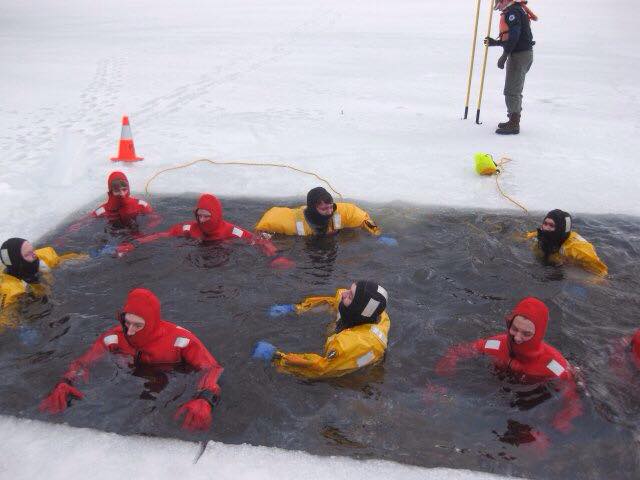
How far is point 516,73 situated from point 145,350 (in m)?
7.08

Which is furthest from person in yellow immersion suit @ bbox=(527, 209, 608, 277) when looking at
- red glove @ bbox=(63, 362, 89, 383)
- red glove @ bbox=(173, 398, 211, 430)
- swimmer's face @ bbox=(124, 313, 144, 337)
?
red glove @ bbox=(63, 362, 89, 383)

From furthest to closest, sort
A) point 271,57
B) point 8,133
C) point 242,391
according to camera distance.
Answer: point 271,57
point 8,133
point 242,391

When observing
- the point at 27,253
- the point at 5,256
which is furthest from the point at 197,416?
the point at 5,256

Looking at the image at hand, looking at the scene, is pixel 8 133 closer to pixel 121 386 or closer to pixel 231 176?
pixel 231 176

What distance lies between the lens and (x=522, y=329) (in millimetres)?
3963

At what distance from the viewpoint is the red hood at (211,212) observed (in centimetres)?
577

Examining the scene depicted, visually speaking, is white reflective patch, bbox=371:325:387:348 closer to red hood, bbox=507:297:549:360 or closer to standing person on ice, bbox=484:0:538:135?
red hood, bbox=507:297:549:360

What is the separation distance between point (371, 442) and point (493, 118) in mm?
7789

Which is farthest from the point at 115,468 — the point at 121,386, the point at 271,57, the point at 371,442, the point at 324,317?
the point at 271,57

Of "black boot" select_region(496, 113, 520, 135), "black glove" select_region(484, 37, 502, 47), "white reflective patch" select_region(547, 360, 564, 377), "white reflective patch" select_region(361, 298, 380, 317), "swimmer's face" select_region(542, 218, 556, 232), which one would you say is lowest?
"white reflective patch" select_region(547, 360, 564, 377)

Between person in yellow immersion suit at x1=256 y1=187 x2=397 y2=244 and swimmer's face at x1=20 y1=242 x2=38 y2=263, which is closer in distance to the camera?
swimmer's face at x1=20 y1=242 x2=38 y2=263

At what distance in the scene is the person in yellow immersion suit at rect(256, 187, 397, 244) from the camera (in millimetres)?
6105

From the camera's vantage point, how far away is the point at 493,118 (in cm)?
991

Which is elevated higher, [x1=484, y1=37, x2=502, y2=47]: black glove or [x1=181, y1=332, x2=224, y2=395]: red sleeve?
[x1=484, y1=37, x2=502, y2=47]: black glove
